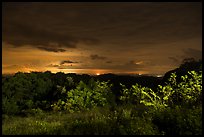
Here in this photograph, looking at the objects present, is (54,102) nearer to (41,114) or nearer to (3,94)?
(41,114)

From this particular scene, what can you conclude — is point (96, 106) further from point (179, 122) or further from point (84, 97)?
point (179, 122)

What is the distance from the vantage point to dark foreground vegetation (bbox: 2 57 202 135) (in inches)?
508

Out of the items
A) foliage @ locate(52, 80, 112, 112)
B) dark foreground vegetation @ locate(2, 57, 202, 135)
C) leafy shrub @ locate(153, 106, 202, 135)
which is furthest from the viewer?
foliage @ locate(52, 80, 112, 112)

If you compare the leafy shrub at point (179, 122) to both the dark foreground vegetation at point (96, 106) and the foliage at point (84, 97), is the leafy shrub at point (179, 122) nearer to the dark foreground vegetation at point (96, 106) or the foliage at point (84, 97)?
the dark foreground vegetation at point (96, 106)

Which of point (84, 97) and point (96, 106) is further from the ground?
point (84, 97)

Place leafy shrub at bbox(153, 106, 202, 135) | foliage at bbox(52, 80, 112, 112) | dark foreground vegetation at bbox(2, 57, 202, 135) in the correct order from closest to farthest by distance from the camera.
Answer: leafy shrub at bbox(153, 106, 202, 135) → dark foreground vegetation at bbox(2, 57, 202, 135) → foliage at bbox(52, 80, 112, 112)

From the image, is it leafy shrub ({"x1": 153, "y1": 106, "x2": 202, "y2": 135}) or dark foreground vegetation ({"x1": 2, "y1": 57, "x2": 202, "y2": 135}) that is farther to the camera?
dark foreground vegetation ({"x1": 2, "y1": 57, "x2": 202, "y2": 135})

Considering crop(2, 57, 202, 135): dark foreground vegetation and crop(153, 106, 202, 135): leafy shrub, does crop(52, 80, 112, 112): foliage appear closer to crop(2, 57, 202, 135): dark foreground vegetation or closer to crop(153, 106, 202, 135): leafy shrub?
crop(2, 57, 202, 135): dark foreground vegetation

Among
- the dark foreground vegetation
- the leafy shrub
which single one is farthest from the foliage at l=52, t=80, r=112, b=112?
the leafy shrub

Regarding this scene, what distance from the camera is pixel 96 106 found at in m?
22.6

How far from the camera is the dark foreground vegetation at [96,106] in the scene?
508 inches

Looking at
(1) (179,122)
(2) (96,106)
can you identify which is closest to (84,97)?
(2) (96,106)

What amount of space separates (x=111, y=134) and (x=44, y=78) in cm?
1548

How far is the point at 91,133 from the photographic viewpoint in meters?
12.4
